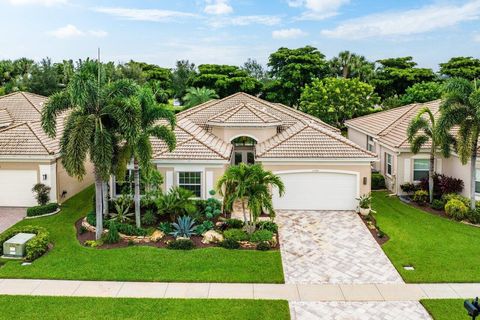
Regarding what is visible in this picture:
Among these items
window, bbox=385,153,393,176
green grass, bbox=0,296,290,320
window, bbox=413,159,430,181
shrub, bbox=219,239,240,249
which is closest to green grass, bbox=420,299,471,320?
green grass, bbox=0,296,290,320

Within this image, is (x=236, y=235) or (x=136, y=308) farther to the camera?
(x=236, y=235)

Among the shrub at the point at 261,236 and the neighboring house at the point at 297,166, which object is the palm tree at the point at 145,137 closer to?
the neighboring house at the point at 297,166

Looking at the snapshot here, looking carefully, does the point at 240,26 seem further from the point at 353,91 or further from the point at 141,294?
the point at 141,294

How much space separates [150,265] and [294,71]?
44.9 metres

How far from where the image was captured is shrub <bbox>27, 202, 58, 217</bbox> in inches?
835

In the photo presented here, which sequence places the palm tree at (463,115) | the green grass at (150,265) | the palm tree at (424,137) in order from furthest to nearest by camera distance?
1. the palm tree at (424,137)
2. the palm tree at (463,115)
3. the green grass at (150,265)

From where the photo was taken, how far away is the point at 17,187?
22750 millimetres

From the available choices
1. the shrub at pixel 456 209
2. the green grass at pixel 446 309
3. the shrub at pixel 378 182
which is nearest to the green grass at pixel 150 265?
the green grass at pixel 446 309

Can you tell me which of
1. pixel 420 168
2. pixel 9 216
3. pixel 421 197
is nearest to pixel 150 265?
pixel 9 216

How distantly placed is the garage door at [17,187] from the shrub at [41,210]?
5.07 feet

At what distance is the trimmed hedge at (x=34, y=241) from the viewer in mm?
15835

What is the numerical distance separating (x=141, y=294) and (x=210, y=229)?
5804mm

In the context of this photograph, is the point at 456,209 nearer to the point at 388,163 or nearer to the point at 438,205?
the point at 438,205

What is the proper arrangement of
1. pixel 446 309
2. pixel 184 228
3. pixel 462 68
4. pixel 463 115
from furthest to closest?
pixel 462 68, pixel 463 115, pixel 184 228, pixel 446 309
